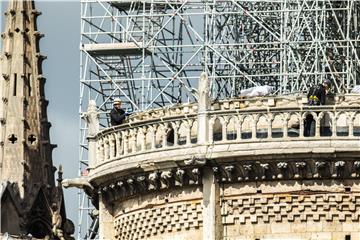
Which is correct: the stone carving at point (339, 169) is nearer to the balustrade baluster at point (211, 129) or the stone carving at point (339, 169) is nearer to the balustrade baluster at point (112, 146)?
the balustrade baluster at point (211, 129)

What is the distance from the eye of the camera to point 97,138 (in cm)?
7344

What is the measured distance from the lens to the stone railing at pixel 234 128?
68.4 m

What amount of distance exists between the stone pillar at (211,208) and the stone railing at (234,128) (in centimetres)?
84

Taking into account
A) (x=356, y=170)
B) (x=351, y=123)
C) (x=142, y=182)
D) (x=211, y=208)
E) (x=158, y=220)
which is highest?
(x=351, y=123)

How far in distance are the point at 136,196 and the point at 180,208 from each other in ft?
6.15

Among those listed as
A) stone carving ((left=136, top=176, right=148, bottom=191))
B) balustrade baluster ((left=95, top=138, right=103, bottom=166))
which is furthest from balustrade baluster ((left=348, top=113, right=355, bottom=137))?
balustrade baluster ((left=95, top=138, right=103, bottom=166))

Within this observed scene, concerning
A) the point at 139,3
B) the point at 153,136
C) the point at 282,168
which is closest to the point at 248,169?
the point at 282,168

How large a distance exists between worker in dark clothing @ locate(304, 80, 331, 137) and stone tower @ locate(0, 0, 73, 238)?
20207 mm

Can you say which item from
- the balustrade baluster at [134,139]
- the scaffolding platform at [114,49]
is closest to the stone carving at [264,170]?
the balustrade baluster at [134,139]

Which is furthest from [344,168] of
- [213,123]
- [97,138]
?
[97,138]

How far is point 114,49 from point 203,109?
24085 mm

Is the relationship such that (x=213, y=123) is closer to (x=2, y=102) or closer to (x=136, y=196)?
(x=136, y=196)

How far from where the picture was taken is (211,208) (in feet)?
227

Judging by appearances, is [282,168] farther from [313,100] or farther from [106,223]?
[106,223]
